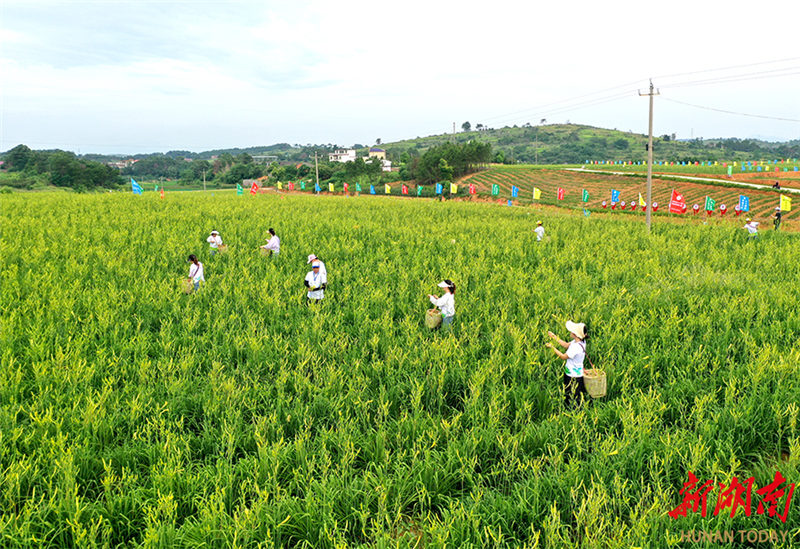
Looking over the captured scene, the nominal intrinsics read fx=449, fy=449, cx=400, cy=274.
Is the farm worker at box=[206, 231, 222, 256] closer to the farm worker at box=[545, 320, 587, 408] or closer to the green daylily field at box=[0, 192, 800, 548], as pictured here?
the green daylily field at box=[0, 192, 800, 548]

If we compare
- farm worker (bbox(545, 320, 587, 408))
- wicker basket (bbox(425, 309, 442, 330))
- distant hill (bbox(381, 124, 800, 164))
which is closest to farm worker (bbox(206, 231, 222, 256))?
wicker basket (bbox(425, 309, 442, 330))

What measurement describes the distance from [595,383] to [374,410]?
260 centimetres

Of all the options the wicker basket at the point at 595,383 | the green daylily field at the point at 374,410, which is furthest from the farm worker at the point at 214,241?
the wicker basket at the point at 595,383

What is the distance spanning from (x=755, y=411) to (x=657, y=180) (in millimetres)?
48593

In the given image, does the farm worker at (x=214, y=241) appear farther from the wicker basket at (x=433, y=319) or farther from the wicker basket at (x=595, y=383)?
the wicker basket at (x=595, y=383)

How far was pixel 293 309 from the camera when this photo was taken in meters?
8.37

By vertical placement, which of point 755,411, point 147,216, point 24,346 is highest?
point 147,216

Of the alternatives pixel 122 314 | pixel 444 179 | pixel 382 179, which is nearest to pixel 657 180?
pixel 444 179

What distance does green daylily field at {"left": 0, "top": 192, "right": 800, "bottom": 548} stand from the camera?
3498 mm

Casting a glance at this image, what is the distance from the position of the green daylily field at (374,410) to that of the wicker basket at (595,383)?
18cm

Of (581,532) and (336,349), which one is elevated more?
(336,349)

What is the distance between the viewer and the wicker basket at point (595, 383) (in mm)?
5238

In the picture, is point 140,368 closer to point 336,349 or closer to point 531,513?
point 336,349

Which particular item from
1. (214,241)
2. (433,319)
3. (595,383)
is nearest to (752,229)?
(433,319)
